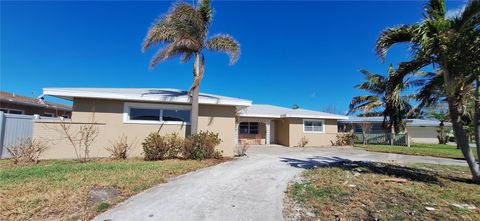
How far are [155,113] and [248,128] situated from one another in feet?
39.8

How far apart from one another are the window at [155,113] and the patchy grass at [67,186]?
11.2 ft

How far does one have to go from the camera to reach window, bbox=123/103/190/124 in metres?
11.5

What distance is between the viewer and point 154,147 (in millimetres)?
10242

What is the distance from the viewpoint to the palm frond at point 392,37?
743 cm

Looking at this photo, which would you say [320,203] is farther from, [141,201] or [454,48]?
Result: [454,48]

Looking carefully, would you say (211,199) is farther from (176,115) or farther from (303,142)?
(303,142)

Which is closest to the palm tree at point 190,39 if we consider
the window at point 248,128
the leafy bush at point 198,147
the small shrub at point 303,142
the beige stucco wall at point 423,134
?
the leafy bush at point 198,147

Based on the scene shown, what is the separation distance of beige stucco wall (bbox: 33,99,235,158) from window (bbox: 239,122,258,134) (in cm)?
1039

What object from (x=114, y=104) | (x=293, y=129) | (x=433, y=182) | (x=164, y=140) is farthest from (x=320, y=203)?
(x=293, y=129)

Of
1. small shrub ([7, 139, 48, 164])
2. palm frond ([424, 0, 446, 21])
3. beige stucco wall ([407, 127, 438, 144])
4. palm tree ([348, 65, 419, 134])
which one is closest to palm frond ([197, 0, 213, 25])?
palm frond ([424, 0, 446, 21])

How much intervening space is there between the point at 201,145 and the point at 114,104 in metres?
4.53

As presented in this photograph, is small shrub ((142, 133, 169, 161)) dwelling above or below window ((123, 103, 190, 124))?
below

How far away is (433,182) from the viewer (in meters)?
7.36

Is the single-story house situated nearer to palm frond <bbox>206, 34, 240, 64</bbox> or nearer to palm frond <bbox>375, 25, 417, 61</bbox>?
palm frond <bbox>206, 34, 240, 64</bbox>
